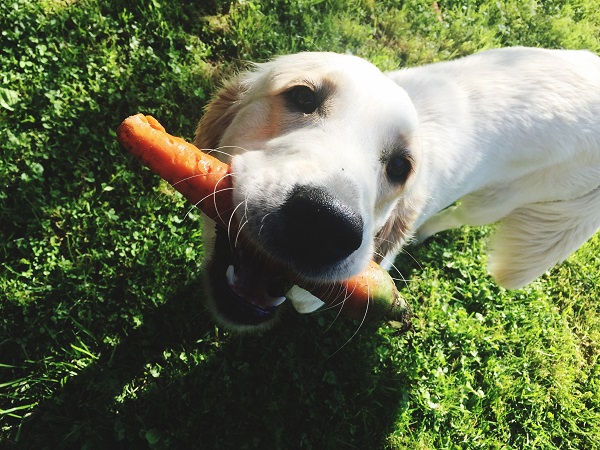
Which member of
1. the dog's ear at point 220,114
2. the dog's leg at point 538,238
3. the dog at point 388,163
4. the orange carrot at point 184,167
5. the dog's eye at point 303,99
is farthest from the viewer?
the dog's leg at point 538,238

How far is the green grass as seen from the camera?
123 inches

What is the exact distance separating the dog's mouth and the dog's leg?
2666mm

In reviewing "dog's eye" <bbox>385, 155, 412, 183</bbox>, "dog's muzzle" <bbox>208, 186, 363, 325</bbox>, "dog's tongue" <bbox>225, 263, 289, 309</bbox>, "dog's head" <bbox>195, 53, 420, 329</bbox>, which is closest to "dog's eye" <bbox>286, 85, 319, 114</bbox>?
"dog's head" <bbox>195, 53, 420, 329</bbox>

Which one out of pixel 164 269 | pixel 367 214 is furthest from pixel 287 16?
pixel 367 214

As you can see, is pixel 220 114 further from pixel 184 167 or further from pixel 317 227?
pixel 317 227

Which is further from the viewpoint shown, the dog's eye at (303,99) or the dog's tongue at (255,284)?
the dog's eye at (303,99)

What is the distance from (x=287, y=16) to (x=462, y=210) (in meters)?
2.79

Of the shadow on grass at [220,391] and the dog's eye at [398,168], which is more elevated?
the dog's eye at [398,168]

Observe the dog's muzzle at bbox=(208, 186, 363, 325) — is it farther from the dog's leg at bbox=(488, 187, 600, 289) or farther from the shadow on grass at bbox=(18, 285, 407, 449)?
the dog's leg at bbox=(488, 187, 600, 289)

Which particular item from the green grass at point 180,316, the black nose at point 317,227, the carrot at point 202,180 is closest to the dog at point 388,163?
the black nose at point 317,227

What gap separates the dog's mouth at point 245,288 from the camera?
2.31 metres

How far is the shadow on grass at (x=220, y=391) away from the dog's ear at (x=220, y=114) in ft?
4.01

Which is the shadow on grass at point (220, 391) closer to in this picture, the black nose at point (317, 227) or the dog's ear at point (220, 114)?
the dog's ear at point (220, 114)

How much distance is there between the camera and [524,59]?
11.9ft
